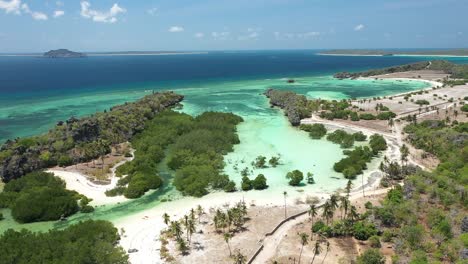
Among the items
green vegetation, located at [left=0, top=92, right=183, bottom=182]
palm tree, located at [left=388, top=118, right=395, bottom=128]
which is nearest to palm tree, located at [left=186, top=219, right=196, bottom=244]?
green vegetation, located at [left=0, top=92, right=183, bottom=182]

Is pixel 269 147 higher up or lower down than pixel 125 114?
lower down

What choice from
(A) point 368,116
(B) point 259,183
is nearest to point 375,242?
(B) point 259,183

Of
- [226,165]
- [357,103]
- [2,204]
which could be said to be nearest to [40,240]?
[2,204]

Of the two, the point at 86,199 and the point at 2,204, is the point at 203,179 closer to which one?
the point at 86,199

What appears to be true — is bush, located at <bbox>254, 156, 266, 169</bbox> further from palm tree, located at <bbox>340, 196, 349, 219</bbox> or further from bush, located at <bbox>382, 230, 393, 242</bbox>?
bush, located at <bbox>382, 230, 393, 242</bbox>

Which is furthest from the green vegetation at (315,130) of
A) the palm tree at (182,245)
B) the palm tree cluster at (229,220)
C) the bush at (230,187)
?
the palm tree at (182,245)
